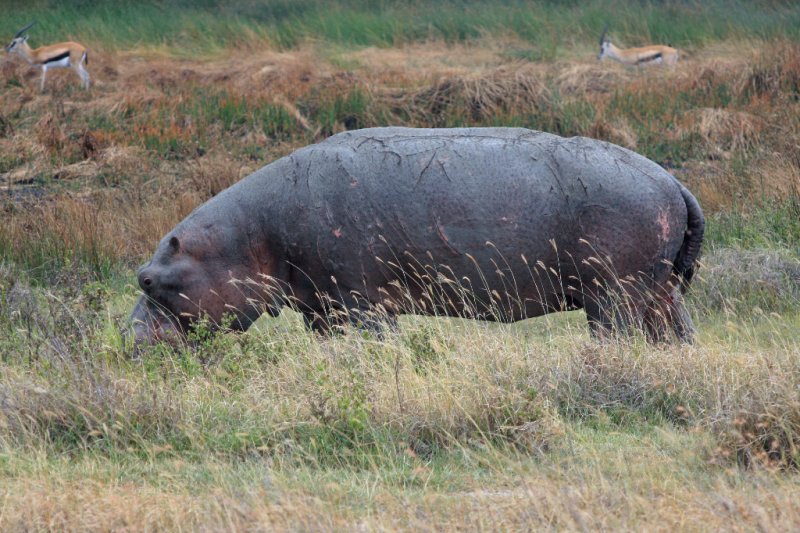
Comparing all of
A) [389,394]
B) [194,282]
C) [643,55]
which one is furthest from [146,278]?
[643,55]

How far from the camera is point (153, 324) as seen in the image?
6426 millimetres

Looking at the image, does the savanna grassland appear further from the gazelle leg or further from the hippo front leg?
the gazelle leg

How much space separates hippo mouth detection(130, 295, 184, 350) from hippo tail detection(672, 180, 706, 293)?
2845mm

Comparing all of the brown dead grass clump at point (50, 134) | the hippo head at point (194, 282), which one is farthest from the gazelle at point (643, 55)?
the hippo head at point (194, 282)

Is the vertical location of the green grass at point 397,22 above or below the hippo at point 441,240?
below

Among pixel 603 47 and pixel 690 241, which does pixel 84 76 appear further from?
pixel 690 241

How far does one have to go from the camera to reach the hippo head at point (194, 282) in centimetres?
639

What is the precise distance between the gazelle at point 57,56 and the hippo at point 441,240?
12.2 m

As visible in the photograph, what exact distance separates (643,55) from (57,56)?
9950mm

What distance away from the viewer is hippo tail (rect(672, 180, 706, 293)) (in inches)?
247

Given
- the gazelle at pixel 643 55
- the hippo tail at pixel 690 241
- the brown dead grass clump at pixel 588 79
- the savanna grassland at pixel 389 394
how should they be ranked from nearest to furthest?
the savanna grassland at pixel 389 394 < the hippo tail at pixel 690 241 < the brown dead grass clump at pixel 588 79 < the gazelle at pixel 643 55

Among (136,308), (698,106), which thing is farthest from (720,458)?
(698,106)

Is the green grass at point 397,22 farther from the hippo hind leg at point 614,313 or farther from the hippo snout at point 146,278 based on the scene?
the hippo snout at point 146,278

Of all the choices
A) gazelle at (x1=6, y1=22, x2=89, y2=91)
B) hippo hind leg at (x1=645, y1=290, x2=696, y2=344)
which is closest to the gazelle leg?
gazelle at (x1=6, y1=22, x2=89, y2=91)
